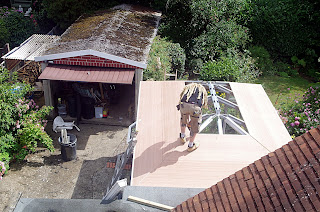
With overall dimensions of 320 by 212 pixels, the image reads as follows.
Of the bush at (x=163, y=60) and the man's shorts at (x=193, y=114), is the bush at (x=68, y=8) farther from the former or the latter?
the man's shorts at (x=193, y=114)

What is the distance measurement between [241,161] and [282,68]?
1224 cm

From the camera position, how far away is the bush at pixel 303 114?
33.5 ft

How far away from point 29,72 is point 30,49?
3.16 feet

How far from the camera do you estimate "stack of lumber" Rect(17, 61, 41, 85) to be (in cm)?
1336

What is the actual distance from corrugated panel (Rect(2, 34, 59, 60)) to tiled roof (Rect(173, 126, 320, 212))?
1018 centimetres

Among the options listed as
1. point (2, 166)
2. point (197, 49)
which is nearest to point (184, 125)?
point (2, 166)

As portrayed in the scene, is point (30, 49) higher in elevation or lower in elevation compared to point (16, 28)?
higher

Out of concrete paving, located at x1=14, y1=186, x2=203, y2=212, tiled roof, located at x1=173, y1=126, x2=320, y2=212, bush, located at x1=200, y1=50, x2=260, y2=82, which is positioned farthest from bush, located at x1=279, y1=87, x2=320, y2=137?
tiled roof, located at x1=173, y1=126, x2=320, y2=212

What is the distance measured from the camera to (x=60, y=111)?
12.4 m

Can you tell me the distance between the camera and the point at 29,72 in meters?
13.6

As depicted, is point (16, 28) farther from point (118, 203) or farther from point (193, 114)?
point (118, 203)

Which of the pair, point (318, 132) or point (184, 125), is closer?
point (318, 132)

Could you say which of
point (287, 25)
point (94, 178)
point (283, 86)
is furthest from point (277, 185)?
point (287, 25)

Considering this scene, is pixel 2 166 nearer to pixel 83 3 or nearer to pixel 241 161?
pixel 241 161
